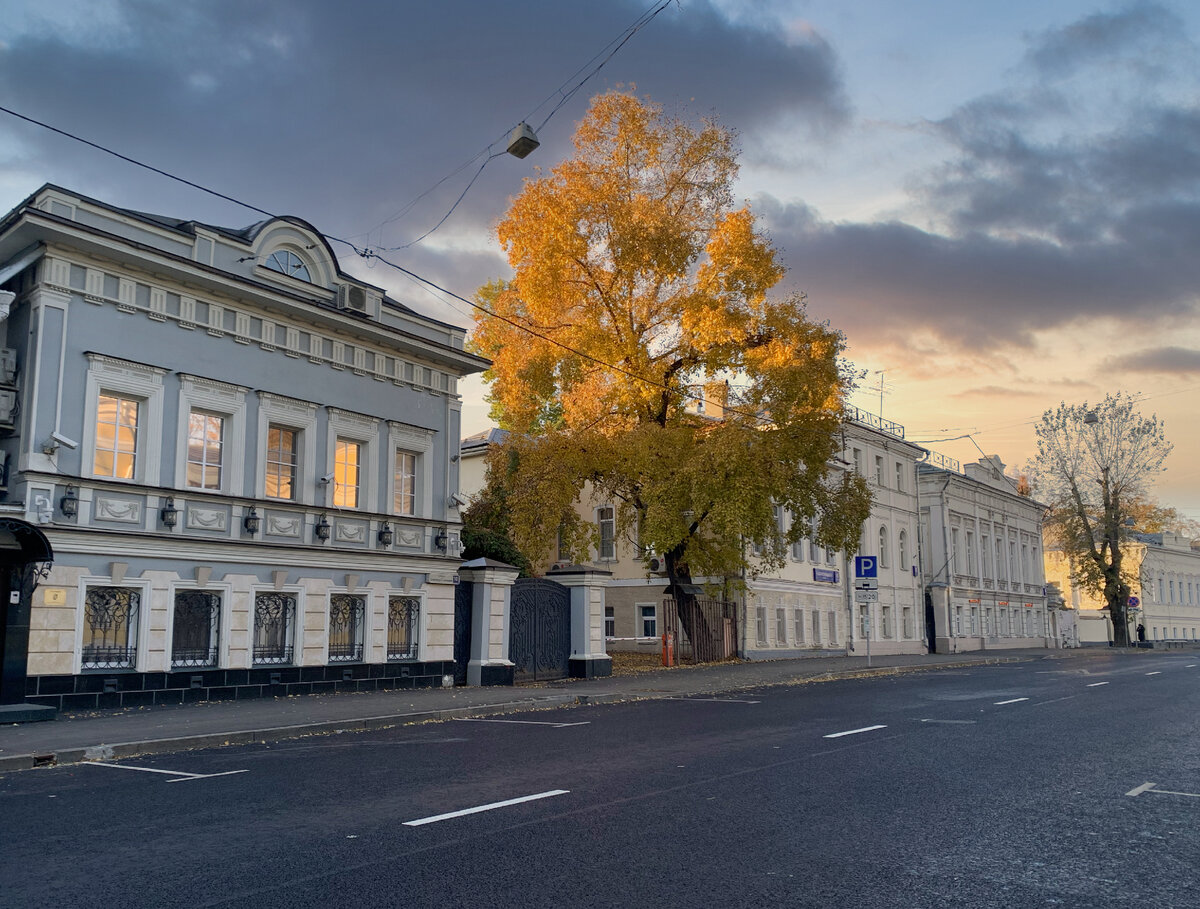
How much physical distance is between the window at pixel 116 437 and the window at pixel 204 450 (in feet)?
3.24

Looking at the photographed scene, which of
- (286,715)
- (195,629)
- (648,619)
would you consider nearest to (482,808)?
(286,715)

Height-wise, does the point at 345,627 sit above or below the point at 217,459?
below

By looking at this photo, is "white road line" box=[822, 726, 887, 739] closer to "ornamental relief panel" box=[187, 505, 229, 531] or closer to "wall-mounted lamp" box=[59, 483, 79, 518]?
"ornamental relief panel" box=[187, 505, 229, 531]

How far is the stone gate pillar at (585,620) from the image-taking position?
81.2ft

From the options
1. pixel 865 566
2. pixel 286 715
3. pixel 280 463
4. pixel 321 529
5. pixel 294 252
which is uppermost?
pixel 294 252

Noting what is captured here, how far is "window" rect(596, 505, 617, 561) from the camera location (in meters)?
38.5

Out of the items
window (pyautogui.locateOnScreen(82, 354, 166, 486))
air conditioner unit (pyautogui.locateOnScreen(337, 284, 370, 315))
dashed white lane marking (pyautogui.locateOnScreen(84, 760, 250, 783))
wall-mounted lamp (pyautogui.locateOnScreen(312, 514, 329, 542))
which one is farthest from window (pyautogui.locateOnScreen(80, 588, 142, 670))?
air conditioner unit (pyautogui.locateOnScreen(337, 284, 370, 315))

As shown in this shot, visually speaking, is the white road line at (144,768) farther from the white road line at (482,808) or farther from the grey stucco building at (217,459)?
the grey stucco building at (217,459)

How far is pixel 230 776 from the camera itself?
31.8ft

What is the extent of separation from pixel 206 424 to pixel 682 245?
581 inches

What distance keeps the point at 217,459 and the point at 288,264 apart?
4.34 meters

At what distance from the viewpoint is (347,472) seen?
21.3 meters

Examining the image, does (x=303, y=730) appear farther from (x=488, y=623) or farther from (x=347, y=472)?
(x=488, y=623)

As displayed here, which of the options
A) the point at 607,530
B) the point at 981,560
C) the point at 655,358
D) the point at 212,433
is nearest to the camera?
the point at 212,433
